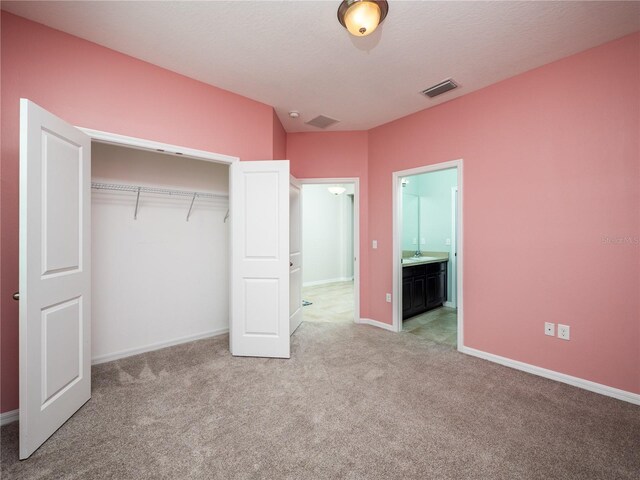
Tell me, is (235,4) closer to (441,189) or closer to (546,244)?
(546,244)

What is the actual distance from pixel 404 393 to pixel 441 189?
380 centimetres

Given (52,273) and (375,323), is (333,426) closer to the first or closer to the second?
(52,273)

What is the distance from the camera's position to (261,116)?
3256 mm

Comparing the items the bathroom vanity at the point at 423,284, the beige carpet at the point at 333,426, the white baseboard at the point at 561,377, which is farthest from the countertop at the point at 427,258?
the beige carpet at the point at 333,426

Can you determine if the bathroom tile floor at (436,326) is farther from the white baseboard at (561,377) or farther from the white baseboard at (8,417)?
the white baseboard at (8,417)

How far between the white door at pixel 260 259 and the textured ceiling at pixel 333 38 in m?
0.92

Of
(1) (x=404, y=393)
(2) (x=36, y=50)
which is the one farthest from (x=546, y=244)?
(2) (x=36, y=50)

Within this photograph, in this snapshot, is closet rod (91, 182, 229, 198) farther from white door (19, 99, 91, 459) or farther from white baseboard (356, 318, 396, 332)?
white baseboard (356, 318, 396, 332)

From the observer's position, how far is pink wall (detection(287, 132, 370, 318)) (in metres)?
4.11

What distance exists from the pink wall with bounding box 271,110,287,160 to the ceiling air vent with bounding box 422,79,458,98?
68.2 inches

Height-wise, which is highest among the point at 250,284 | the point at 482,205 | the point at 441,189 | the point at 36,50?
the point at 36,50

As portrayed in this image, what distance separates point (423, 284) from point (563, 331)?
6.73 ft

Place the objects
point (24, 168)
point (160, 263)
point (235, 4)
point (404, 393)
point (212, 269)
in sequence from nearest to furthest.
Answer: point (24, 168), point (235, 4), point (404, 393), point (160, 263), point (212, 269)

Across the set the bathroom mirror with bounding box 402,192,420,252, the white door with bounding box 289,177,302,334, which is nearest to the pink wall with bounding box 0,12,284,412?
the white door with bounding box 289,177,302,334
